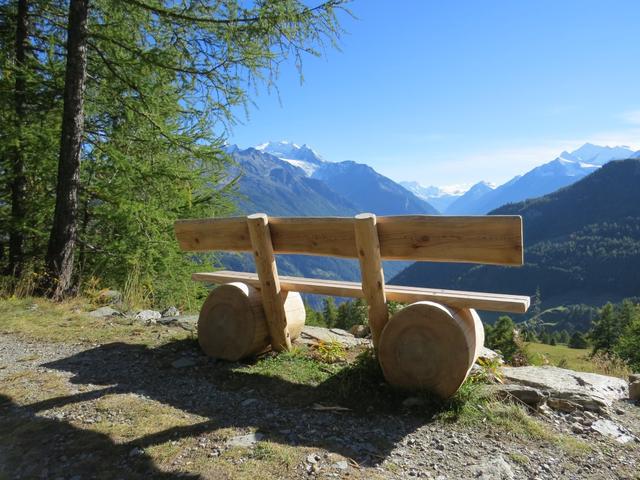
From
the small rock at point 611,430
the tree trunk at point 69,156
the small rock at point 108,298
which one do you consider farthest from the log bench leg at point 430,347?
the tree trunk at point 69,156

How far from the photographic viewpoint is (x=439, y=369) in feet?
11.2

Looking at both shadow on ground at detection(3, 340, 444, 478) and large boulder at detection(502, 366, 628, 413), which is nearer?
shadow on ground at detection(3, 340, 444, 478)

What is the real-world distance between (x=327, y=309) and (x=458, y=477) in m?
55.0

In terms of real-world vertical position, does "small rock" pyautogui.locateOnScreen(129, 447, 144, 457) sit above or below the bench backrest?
below

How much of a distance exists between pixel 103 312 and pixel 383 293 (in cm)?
448

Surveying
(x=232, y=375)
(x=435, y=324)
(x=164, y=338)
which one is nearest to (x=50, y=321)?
(x=164, y=338)

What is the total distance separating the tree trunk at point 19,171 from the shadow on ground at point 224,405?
5065 millimetres

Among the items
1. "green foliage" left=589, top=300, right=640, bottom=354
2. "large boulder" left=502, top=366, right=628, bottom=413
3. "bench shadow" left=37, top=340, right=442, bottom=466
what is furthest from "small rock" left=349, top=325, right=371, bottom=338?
"green foliage" left=589, top=300, right=640, bottom=354

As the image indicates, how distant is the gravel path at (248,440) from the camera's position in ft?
8.64

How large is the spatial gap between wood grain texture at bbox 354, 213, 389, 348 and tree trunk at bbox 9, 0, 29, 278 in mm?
7111

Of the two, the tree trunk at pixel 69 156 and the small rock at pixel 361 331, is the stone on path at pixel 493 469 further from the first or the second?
the tree trunk at pixel 69 156

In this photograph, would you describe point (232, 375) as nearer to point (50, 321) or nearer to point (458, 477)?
point (458, 477)

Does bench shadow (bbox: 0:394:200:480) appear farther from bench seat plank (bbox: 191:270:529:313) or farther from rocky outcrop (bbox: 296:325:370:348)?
rocky outcrop (bbox: 296:325:370:348)

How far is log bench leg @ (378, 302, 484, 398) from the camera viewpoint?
132 inches
